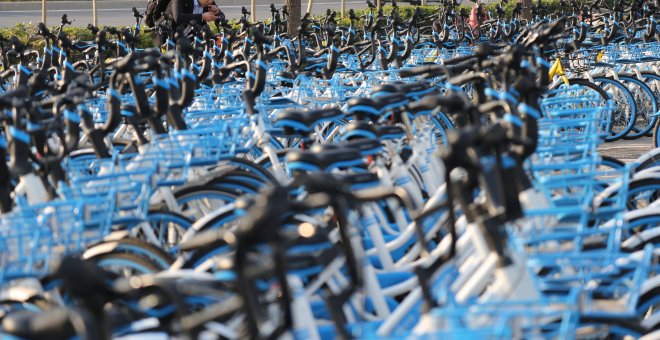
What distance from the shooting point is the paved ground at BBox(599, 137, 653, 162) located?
9289 millimetres

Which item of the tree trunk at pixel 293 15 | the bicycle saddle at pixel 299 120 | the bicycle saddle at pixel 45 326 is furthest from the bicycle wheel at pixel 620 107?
the bicycle saddle at pixel 45 326

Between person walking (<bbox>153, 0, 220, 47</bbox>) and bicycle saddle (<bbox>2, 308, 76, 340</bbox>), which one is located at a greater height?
person walking (<bbox>153, 0, 220, 47</bbox>)

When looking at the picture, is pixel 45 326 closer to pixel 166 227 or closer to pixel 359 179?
pixel 359 179

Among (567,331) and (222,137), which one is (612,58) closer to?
(222,137)

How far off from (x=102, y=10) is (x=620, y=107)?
78.0ft

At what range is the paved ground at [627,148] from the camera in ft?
30.5

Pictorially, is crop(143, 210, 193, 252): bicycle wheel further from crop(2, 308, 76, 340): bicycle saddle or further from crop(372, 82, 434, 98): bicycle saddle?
crop(2, 308, 76, 340): bicycle saddle

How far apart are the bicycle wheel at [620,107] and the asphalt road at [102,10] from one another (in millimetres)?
18823

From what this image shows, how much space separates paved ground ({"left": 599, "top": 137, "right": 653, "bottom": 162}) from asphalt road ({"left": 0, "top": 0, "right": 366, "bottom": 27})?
18946 millimetres

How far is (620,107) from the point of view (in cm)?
Answer: 988

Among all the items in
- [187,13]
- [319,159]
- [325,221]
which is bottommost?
[325,221]

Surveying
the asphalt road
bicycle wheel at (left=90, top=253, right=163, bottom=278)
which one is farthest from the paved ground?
the asphalt road

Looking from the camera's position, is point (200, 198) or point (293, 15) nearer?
point (200, 198)

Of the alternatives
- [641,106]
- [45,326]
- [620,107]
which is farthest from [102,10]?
[45,326]
